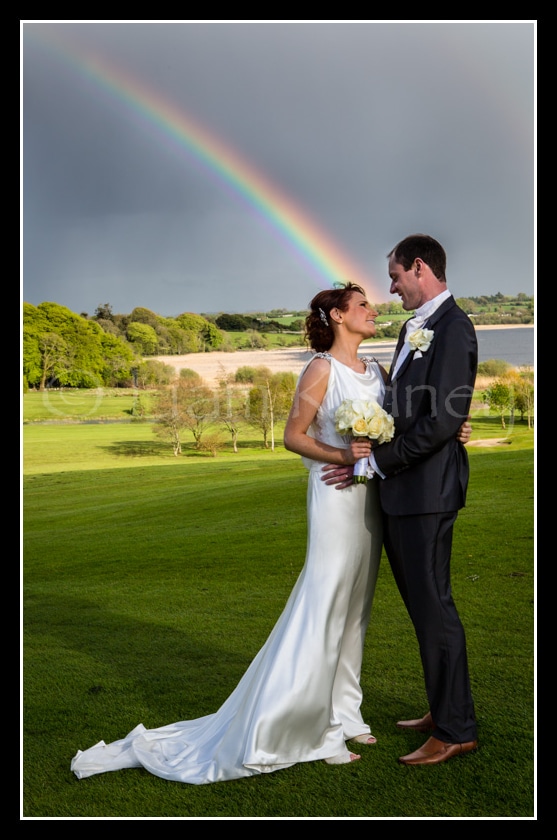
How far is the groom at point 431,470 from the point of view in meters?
3.62

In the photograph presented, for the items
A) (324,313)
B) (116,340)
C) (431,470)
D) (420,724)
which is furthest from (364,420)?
(116,340)

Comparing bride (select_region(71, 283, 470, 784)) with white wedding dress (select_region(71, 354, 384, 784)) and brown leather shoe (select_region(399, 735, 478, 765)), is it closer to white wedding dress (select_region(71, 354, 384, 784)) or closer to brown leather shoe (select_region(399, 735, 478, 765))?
white wedding dress (select_region(71, 354, 384, 784))

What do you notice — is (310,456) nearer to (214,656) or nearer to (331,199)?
(214,656)

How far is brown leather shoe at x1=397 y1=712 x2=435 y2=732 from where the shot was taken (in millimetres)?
4223

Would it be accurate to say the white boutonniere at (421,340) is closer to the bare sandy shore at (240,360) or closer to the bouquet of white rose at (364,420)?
the bouquet of white rose at (364,420)

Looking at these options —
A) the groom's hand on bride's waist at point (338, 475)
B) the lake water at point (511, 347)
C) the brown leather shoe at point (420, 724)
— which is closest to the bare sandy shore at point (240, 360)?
the lake water at point (511, 347)

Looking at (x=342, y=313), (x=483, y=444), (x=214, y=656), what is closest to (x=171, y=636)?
(x=214, y=656)

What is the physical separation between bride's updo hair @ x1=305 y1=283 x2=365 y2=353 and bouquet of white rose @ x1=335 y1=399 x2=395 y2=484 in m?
0.44

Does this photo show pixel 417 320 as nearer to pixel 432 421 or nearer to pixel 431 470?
pixel 432 421

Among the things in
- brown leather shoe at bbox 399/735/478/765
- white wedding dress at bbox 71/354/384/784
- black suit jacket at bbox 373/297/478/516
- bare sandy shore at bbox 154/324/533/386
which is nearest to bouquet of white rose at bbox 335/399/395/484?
black suit jacket at bbox 373/297/478/516

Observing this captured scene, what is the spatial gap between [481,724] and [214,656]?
86.5 inches

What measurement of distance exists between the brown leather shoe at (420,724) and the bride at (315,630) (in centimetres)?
29

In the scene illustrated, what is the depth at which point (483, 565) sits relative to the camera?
8.55 metres

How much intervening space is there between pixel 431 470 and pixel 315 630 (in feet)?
3.18
